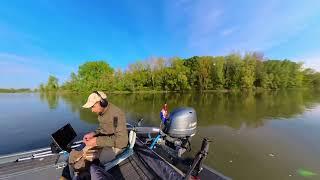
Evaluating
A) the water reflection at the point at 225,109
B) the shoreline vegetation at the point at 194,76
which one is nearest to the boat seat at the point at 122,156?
the water reflection at the point at 225,109

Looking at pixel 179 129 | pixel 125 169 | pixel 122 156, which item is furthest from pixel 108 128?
pixel 179 129

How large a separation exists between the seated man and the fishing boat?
14cm

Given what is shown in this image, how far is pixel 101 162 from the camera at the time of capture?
8.45ft

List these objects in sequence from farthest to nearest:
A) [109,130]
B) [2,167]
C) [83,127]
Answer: [83,127] → [2,167] → [109,130]

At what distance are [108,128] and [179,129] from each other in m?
1.78

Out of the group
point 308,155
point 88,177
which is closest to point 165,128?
point 88,177

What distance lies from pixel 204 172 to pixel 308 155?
13.4 ft

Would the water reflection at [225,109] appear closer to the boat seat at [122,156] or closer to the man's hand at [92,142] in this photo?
the boat seat at [122,156]

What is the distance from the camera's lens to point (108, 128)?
2652 mm

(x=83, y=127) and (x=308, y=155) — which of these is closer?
(x=308, y=155)

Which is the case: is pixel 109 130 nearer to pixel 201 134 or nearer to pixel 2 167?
pixel 2 167

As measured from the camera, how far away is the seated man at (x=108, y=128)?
256cm

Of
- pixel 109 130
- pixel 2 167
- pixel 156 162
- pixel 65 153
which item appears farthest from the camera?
pixel 65 153

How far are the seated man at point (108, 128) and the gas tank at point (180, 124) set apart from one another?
157cm
